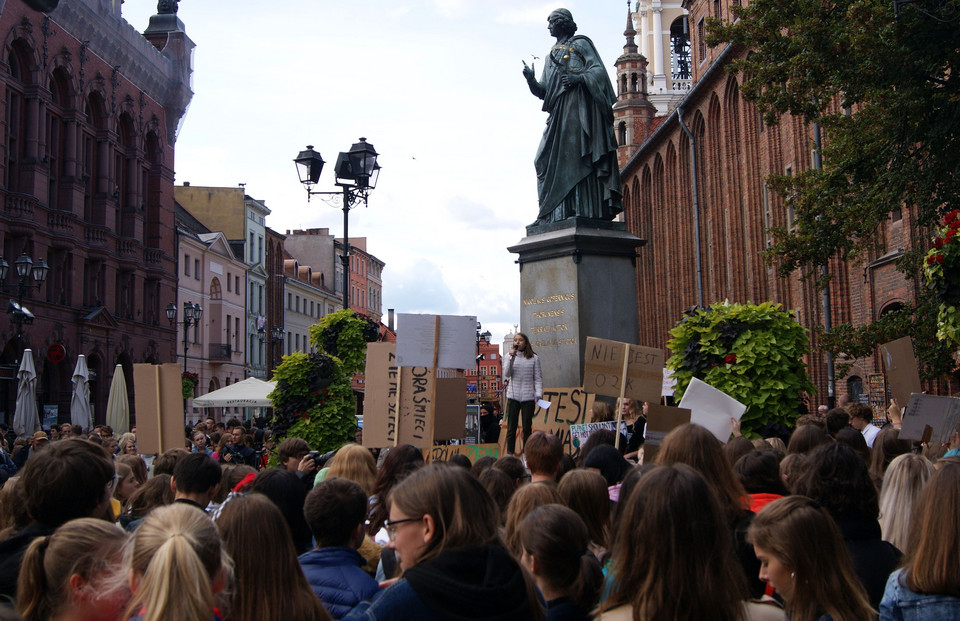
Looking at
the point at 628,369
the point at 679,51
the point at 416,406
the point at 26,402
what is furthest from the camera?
the point at 679,51

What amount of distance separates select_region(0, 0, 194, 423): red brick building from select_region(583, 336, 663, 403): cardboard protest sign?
28.4m

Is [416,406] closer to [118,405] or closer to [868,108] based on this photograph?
[868,108]

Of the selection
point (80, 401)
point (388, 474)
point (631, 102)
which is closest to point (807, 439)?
point (388, 474)

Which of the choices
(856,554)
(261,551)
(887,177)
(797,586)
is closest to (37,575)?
(261,551)

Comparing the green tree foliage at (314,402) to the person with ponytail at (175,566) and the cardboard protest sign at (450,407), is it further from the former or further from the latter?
the person with ponytail at (175,566)

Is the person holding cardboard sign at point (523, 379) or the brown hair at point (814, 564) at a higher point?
the person holding cardboard sign at point (523, 379)

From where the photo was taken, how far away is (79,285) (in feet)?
133

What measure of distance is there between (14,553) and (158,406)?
663cm

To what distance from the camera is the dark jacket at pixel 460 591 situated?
2969mm

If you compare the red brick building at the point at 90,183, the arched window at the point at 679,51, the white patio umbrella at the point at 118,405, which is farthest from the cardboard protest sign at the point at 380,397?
the arched window at the point at 679,51

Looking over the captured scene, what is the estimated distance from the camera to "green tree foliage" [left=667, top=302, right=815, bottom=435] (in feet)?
35.3

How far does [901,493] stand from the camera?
460cm

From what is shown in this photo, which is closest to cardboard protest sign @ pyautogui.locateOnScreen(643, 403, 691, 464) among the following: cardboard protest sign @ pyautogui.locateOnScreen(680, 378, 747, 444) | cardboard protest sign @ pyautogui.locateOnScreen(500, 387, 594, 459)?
cardboard protest sign @ pyautogui.locateOnScreen(680, 378, 747, 444)

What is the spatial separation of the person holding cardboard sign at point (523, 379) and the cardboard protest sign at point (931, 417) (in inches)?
181
